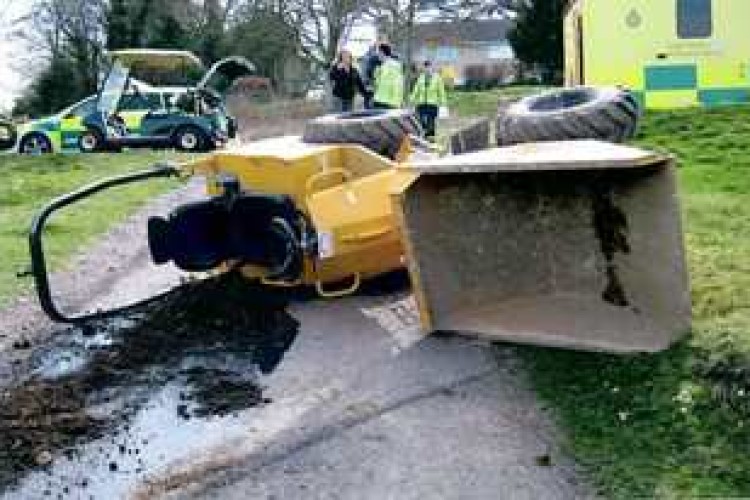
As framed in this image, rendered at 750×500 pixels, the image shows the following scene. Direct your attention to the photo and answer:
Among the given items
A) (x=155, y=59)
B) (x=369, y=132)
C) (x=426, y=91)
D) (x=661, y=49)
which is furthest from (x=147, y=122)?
(x=369, y=132)

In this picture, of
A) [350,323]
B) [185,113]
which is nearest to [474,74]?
[185,113]

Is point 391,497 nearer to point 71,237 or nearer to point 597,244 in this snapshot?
point 597,244

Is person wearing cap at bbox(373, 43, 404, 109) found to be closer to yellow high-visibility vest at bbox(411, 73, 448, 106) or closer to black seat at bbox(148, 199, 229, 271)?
yellow high-visibility vest at bbox(411, 73, 448, 106)

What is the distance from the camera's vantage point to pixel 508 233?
8.09 metres

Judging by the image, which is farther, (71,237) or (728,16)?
(728,16)

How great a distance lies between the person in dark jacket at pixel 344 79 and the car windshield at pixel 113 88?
10555 mm

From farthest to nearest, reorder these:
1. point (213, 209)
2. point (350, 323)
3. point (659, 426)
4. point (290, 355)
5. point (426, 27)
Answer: point (426, 27) < point (213, 209) < point (350, 323) < point (290, 355) < point (659, 426)

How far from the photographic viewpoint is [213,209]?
8852 millimetres

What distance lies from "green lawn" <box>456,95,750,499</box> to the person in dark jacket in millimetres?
8762

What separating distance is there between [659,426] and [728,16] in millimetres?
13256

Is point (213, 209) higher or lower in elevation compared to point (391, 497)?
higher

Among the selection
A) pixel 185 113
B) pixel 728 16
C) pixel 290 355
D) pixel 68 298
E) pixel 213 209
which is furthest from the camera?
pixel 185 113

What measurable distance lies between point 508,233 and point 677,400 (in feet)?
7.57

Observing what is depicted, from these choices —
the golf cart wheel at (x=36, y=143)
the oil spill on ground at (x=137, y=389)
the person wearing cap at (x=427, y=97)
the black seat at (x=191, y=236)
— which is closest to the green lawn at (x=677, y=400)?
the oil spill on ground at (x=137, y=389)
